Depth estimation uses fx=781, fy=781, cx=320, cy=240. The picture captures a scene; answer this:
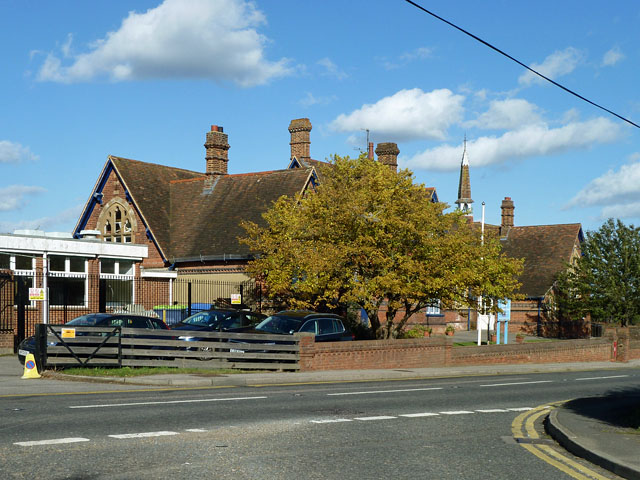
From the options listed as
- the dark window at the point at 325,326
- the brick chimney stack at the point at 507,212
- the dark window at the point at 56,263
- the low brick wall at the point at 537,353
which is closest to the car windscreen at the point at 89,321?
the dark window at the point at 325,326

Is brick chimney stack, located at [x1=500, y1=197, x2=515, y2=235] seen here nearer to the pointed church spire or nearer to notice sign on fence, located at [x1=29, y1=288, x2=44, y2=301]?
the pointed church spire

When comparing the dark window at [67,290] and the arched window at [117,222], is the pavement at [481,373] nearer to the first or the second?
the dark window at [67,290]

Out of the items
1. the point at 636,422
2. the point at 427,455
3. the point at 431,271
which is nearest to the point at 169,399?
the point at 427,455

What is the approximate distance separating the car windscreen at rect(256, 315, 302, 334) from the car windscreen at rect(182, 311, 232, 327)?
7.04 ft

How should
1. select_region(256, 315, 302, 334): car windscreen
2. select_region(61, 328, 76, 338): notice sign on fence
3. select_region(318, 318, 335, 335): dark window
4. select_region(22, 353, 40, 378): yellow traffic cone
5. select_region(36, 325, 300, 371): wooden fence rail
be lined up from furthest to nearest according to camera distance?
select_region(318, 318, 335, 335): dark window, select_region(256, 315, 302, 334): car windscreen, select_region(36, 325, 300, 371): wooden fence rail, select_region(61, 328, 76, 338): notice sign on fence, select_region(22, 353, 40, 378): yellow traffic cone

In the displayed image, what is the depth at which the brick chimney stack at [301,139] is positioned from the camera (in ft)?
160

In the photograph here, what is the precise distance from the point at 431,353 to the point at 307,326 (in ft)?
20.6

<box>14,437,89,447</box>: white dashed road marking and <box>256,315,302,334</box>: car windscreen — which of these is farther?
<box>256,315,302,334</box>: car windscreen

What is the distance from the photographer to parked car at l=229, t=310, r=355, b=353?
972 inches

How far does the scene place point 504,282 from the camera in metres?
33.4

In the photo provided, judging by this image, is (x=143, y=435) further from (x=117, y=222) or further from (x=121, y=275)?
(x=117, y=222)

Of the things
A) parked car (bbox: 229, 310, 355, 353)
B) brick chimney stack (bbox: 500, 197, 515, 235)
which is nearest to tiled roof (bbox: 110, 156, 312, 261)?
parked car (bbox: 229, 310, 355, 353)

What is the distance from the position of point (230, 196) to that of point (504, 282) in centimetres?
1679

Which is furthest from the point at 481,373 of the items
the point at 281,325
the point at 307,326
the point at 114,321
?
the point at 114,321
